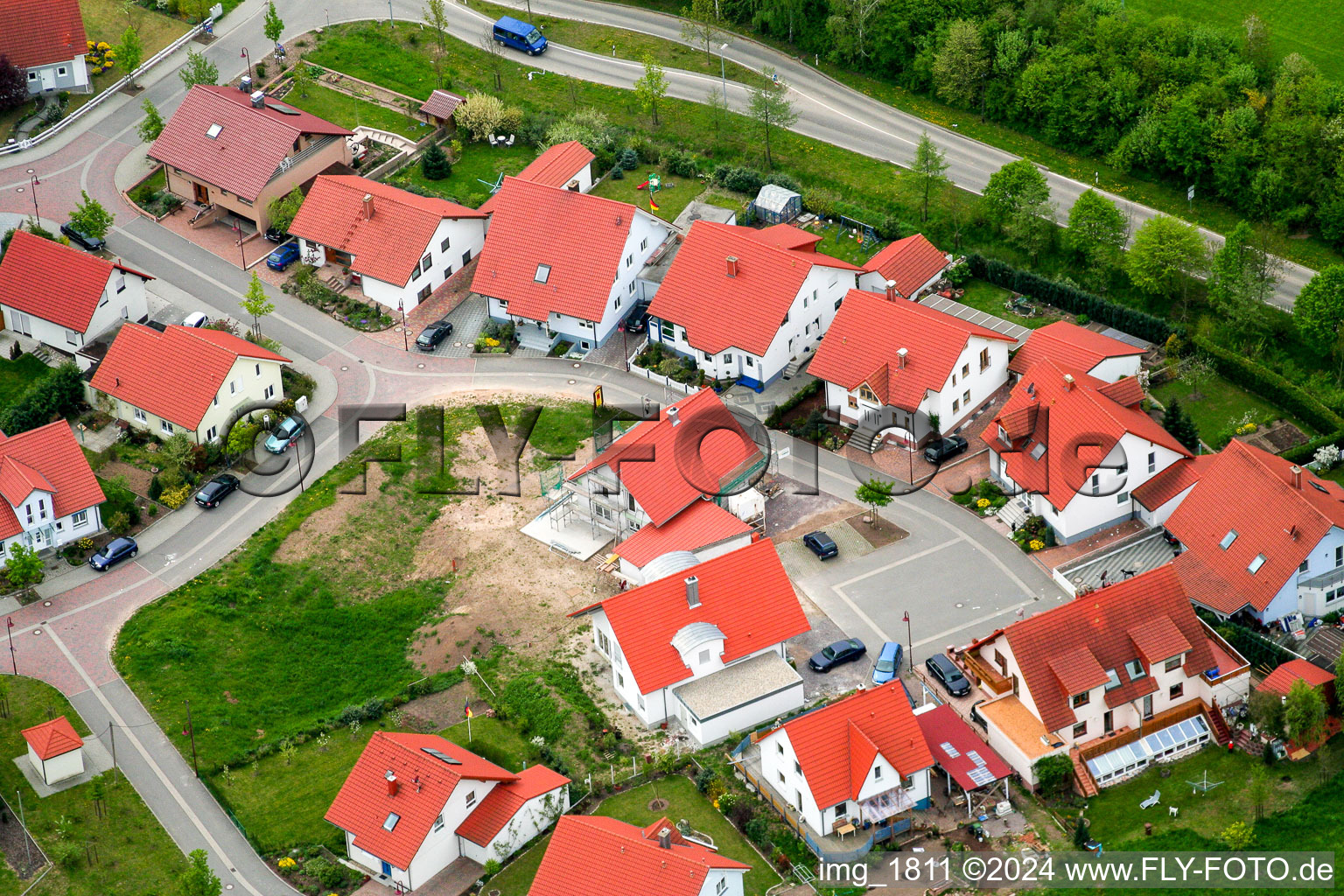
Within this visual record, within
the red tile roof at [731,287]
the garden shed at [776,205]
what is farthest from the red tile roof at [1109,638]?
the garden shed at [776,205]

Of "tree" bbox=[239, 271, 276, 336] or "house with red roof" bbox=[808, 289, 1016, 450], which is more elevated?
"house with red roof" bbox=[808, 289, 1016, 450]

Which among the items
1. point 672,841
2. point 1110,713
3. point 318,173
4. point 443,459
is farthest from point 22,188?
point 1110,713

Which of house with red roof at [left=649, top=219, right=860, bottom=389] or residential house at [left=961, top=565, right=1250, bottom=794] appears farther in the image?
house with red roof at [left=649, top=219, right=860, bottom=389]

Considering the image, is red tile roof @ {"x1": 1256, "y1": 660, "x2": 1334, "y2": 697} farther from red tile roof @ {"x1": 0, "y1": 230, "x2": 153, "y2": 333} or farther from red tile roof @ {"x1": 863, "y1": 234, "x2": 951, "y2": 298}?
red tile roof @ {"x1": 0, "y1": 230, "x2": 153, "y2": 333}

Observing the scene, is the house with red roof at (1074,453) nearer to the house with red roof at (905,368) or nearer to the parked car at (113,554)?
the house with red roof at (905,368)

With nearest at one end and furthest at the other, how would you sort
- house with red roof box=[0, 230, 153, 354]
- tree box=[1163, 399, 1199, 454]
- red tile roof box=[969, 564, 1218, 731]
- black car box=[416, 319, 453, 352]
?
red tile roof box=[969, 564, 1218, 731]
tree box=[1163, 399, 1199, 454]
house with red roof box=[0, 230, 153, 354]
black car box=[416, 319, 453, 352]

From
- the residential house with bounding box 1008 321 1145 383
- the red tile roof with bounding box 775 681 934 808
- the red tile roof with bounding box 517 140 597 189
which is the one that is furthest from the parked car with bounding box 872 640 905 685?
the red tile roof with bounding box 517 140 597 189
